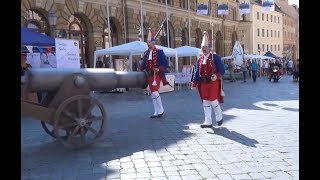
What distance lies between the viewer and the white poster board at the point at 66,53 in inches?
454

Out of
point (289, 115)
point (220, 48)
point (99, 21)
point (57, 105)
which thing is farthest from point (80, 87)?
point (220, 48)

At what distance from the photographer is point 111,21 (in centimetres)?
2669

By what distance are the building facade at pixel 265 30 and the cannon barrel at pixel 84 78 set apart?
158 ft

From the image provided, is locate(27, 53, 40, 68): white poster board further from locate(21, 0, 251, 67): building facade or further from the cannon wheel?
the cannon wheel

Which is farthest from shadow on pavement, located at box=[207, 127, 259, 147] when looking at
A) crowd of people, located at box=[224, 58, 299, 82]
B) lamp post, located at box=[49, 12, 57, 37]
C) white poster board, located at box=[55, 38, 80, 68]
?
lamp post, located at box=[49, 12, 57, 37]

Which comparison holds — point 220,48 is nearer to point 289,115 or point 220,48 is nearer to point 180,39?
point 180,39

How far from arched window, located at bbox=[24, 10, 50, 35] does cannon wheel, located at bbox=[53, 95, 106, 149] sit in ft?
50.4

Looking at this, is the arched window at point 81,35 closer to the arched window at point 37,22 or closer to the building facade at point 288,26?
the arched window at point 37,22

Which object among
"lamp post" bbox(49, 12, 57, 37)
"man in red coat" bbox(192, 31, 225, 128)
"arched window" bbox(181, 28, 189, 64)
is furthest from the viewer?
"arched window" bbox(181, 28, 189, 64)

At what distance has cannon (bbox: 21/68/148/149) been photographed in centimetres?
626

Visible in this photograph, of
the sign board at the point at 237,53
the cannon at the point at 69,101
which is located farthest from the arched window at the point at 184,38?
the cannon at the point at 69,101

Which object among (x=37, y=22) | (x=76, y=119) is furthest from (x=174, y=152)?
(x=37, y=22)
